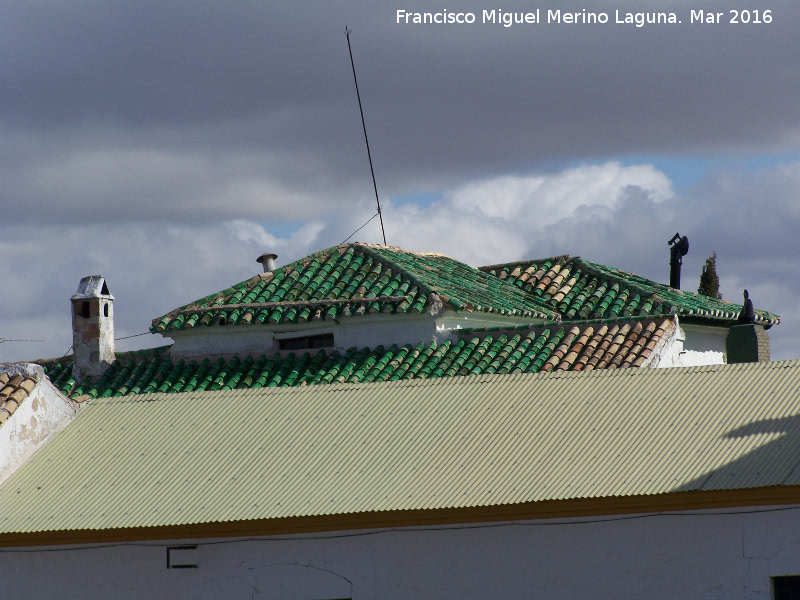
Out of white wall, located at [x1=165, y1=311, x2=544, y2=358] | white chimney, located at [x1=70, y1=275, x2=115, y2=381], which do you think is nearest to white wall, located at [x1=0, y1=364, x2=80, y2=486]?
white wall, located at [x1=165, y1=311, x2=544, y2=358]

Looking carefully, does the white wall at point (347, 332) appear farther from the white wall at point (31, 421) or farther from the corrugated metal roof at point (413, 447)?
the white wall at point (31, 421)

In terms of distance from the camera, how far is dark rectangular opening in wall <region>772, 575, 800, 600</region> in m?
11.4

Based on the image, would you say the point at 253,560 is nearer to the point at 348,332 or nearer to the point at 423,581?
the point at 423,581

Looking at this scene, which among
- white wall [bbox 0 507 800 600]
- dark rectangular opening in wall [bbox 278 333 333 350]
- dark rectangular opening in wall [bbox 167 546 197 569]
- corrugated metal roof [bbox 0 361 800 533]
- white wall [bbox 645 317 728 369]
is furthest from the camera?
dark rectangular opening in wall [bbox 278 333 333 350]

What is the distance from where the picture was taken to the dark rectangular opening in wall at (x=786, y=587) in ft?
37.6

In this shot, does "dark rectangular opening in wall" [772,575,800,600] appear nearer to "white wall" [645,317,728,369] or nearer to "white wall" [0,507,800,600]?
"white wall" [0,507,800,600]

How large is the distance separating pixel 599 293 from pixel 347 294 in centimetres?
556

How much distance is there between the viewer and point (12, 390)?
15.3 meters

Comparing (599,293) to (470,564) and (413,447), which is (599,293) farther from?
(470,564)

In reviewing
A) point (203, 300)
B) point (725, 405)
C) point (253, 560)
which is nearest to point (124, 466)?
point (253, 560)

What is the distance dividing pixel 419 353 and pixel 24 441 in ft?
25.1

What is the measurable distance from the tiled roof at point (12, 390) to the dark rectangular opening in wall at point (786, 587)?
29.3ft

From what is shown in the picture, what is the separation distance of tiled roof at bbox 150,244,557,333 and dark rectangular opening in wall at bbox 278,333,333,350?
1.39ft

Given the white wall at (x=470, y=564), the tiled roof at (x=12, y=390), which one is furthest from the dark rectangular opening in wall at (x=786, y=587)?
the tiled roof at (x=12, y=390)
